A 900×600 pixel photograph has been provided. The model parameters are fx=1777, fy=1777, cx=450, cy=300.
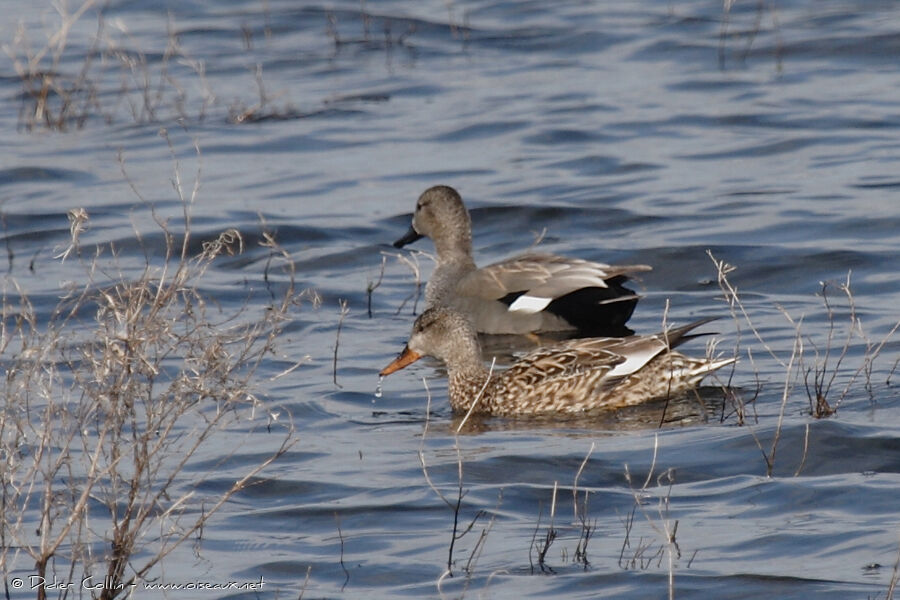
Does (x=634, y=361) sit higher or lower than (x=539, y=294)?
higher

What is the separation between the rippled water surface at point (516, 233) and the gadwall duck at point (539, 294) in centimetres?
27

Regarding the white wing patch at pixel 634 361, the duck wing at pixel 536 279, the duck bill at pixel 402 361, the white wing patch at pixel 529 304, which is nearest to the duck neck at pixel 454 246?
the duck wing at pixel 536 279

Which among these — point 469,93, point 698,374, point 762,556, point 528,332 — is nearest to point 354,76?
point 469,93

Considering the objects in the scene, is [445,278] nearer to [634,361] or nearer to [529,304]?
[529,304]

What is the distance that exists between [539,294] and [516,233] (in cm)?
267

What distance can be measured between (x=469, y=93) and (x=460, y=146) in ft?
6.52

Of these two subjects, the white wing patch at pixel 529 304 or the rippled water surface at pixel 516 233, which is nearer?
the rippled water surface at pixel 516 233

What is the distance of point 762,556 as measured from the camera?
6.07m

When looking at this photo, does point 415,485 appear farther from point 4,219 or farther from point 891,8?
point 891,8

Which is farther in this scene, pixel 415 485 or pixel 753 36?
pixel 753 36

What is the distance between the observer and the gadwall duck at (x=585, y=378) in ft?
28.6

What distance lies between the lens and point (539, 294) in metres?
10.8

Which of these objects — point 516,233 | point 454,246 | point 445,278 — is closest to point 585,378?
point 445,278

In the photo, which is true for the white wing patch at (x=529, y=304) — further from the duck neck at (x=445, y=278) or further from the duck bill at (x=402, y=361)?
the duck bill at (x=402, y=361)
